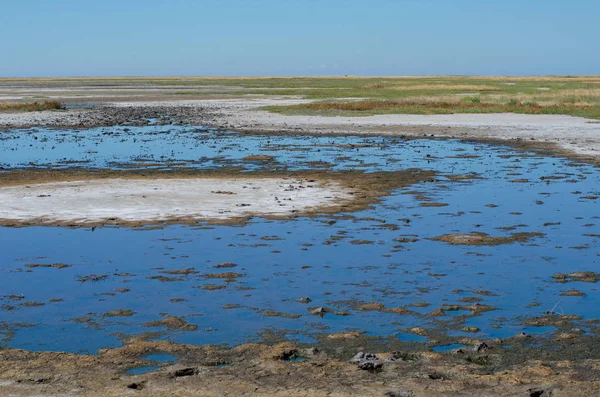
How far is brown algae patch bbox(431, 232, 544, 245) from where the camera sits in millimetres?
14047

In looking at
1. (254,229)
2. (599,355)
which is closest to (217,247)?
(254,229)

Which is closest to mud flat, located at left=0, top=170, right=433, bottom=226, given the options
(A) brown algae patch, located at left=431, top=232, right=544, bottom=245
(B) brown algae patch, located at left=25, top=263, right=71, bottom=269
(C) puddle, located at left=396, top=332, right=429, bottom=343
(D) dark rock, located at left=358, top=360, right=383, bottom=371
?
(B) brown algae patch, located at left=25, top=263, right=71, bottom=269

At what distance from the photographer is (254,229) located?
1532cm

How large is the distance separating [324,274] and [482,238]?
11.8 ft

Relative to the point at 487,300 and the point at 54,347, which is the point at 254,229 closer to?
the point at 487,300

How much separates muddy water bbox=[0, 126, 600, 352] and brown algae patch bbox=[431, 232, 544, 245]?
3.3 inches

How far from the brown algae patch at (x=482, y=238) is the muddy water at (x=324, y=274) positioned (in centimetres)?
8

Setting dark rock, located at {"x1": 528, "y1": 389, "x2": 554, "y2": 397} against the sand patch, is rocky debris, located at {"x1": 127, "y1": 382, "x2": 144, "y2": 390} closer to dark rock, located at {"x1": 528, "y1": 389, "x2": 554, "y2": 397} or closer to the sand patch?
dark rock, located at {"x1": 528, "y1": 389, "x2": 554, "y2": 397}

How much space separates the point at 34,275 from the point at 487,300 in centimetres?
634

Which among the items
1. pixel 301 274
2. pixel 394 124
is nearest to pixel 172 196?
pixel 301 274

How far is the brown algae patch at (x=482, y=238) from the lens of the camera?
1405 centimetres

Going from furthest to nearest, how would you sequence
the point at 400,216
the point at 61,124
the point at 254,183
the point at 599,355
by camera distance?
the point at 61,124 < the point at 254,183 < the point at 400,216 < the point at 599,355

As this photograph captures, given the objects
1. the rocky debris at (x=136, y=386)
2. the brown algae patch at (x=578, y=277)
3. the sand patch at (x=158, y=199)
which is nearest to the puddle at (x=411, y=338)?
the rocky debris at (x=136, y=386)

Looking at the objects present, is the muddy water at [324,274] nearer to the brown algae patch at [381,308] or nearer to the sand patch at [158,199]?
the brown algae patch at [381,308]
